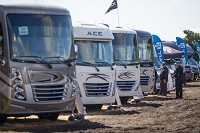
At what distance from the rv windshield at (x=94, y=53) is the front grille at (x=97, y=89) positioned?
0.74 metres

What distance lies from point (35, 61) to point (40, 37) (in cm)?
69

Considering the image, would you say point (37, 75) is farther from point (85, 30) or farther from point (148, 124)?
point (85, 30)

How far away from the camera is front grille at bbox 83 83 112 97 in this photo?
21.3 metres

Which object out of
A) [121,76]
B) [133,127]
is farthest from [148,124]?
[121,76]

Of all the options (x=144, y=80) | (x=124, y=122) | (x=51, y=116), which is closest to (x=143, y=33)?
(x=144, y=80)

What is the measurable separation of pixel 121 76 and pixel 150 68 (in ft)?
15.4

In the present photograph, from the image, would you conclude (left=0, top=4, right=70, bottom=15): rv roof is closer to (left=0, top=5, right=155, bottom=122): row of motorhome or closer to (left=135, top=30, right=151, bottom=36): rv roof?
(left=0, top=5, right=155, bottom=122): row of motorhome

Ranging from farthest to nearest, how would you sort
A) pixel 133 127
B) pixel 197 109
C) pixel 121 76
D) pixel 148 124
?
pixel 121 76, pixel 197 109, pixel 148 124, pixel 133 127

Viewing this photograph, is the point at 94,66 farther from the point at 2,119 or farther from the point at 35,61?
the point at 2,119

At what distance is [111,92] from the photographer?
21625 millimetres

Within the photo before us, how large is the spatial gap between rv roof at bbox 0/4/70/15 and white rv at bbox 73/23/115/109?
4197 mm

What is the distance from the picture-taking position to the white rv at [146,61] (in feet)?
95.7

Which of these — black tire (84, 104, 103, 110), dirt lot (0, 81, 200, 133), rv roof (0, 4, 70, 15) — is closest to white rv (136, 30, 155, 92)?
black tire (84, 104, 103, 110)

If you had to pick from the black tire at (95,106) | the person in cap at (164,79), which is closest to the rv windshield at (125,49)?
the black tire at (95,106)
